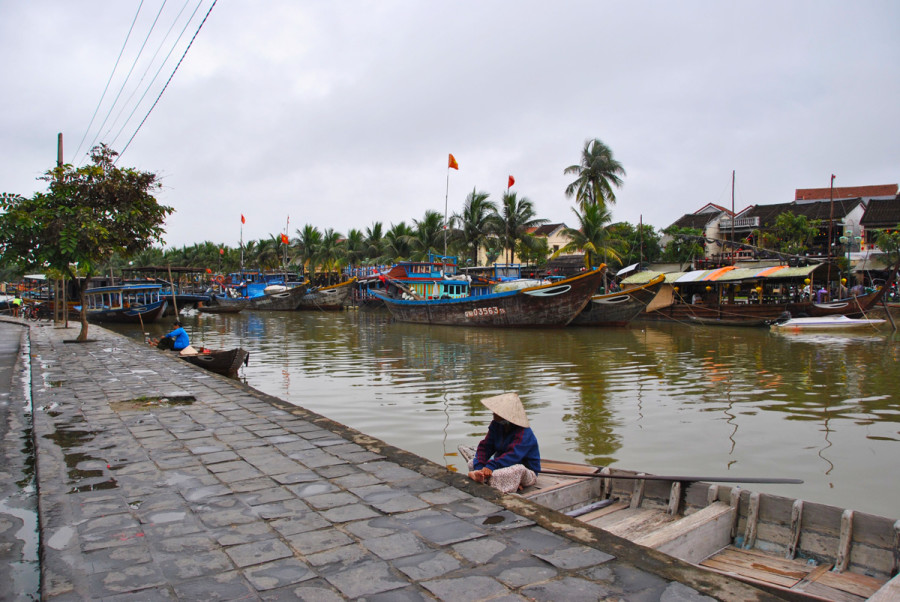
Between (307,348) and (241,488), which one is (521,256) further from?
(241,488)

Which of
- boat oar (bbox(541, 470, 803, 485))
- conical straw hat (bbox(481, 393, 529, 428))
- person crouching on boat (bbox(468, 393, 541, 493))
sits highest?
conical straw hat (bbox(481, 393, 529, 428))

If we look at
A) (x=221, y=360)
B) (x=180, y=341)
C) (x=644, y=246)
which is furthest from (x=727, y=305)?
(x=180, y=341)

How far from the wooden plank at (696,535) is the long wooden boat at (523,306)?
1920 centimetres

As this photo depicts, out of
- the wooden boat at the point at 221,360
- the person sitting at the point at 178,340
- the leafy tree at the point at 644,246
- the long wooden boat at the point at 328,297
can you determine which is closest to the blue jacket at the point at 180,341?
the person sitting at the point at 178,340

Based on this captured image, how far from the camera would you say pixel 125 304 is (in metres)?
29.5

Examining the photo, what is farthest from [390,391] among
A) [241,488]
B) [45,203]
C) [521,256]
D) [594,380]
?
[521,256]

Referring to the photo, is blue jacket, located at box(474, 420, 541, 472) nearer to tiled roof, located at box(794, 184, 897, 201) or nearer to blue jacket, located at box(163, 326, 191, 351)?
blue jacket, located at box(163, 326, 191, 351)

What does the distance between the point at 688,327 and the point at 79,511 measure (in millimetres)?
25444

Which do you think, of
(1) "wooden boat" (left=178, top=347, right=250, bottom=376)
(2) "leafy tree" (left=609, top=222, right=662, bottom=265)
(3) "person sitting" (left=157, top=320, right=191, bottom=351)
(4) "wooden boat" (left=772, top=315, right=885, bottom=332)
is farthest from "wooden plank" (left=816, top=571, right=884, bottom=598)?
(2) "leafy tree" (left=609, top=222, right=662, bottom=265)

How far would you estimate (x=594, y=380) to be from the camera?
1167 centimetres

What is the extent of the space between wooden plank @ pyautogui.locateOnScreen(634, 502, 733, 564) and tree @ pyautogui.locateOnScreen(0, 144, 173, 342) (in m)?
12.5

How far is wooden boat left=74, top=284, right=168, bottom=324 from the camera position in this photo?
91.6ft

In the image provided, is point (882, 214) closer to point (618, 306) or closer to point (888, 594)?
point (618, 306)

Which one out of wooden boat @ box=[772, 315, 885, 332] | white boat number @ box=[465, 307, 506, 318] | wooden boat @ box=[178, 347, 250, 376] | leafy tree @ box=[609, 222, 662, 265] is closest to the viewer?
wooden boat @ box=[178, 347, 250, 376]
